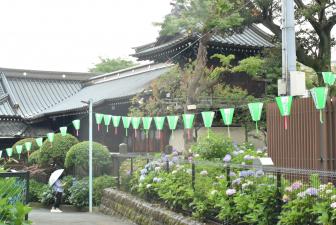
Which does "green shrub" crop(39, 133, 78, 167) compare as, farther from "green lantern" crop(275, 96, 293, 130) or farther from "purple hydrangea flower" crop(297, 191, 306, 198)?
"purple hydrangea flower" crop(297, 191, 306, 198)

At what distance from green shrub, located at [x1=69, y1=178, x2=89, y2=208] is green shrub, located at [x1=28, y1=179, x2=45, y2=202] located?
2.93 m

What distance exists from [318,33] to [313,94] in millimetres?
8962

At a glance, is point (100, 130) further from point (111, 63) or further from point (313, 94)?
point (111, 63)

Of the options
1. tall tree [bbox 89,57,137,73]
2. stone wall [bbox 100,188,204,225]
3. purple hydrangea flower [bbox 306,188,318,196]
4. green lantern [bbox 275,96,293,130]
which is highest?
tall tree [bbox 89,57,137,73]

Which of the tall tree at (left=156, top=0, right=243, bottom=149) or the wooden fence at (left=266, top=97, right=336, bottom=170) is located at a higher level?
the tall tree at (left=156, top=0, right=243, bottom=149)

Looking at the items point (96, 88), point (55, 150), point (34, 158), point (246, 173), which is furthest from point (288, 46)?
point (96, 88)

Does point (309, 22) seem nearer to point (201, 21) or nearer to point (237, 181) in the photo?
point (201, 21)

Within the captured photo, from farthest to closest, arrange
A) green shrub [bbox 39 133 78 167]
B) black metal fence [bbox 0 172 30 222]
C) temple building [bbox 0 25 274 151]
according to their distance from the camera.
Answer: temple building [bbox 0 25 274 151] → green shrub [bbox 39 133 78 167] → black metal fence [bbox 0 172 30 222]

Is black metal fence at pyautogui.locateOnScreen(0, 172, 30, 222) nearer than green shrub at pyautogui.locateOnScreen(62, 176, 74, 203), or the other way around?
black metal fence at pyautogui.locateOnScreen(0, 172, 30, 222)

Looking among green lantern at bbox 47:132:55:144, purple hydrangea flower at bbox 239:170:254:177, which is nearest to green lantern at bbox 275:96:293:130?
purple hydrangea flower at bbox 239:170:254:177

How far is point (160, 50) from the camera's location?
21594mm

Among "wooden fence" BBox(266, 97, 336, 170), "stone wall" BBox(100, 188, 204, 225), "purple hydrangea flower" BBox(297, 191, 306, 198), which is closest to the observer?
"purple hydrangea flower" BBox(297, 191, 306, 198)

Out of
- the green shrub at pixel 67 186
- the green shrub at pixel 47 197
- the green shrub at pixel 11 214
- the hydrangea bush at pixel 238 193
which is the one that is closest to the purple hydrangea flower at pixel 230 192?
the hydrangea bush at pixel 238 193

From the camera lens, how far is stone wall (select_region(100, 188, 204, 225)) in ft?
32.1
